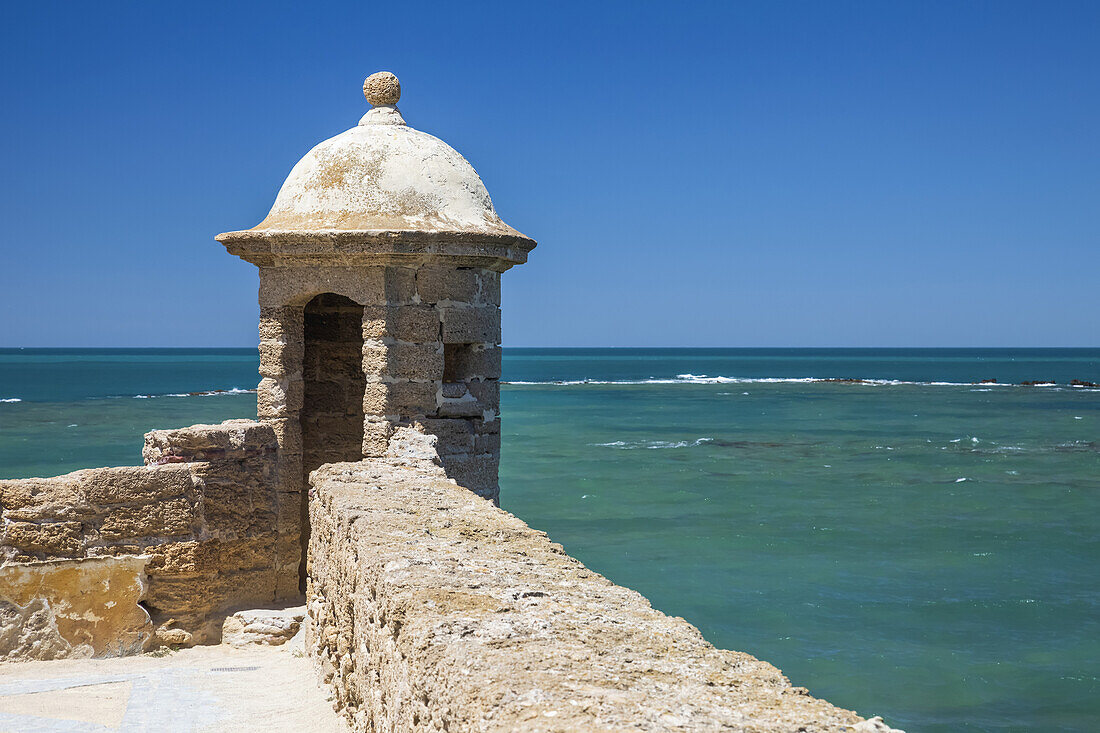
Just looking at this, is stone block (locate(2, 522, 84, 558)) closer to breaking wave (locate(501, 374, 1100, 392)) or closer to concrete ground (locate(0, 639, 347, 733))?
concrete ground (locate(0, 639, 347, 733))

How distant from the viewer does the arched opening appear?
855cm

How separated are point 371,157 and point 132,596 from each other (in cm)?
334

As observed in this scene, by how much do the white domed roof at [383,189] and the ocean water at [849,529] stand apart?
228 inches

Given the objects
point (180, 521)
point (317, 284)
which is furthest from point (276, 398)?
point (180, 521)

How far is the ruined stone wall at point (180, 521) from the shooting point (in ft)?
19.3

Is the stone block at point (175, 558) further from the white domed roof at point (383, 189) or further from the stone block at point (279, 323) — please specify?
the white domed roof at point (383, 189)

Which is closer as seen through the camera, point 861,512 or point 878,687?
point 878,687

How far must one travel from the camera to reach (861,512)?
61.7ft

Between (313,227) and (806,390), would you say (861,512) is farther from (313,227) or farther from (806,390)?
(806,390)

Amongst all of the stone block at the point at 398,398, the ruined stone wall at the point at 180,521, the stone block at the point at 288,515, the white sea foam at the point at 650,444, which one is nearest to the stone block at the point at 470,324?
the stone block at the point at 398,398

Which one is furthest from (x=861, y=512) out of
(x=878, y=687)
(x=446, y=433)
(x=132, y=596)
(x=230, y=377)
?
(x=230, y=377)

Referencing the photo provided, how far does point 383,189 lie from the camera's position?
7.19m

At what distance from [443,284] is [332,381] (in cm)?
212

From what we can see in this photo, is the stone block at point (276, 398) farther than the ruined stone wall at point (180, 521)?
Yes
